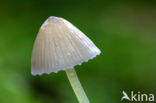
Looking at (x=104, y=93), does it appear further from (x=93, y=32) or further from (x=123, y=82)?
(x=93, y=32)

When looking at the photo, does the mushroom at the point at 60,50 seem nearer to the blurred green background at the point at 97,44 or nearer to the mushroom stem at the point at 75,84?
the mushroom stem at the point at 75,84

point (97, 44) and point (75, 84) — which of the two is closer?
point (75, 84)

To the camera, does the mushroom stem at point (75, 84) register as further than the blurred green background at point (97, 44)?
No

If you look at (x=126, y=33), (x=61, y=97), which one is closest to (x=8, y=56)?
(x=61, y=97)

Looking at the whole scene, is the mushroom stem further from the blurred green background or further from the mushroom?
the blurred green background

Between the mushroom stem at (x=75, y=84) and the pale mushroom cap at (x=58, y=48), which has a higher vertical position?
the pale mushroom cap at (x=58, y=48)

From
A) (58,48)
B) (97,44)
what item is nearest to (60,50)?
(58,48)

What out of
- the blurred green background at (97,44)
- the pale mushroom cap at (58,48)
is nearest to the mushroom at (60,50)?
the pale mushroom cap at (58,48)

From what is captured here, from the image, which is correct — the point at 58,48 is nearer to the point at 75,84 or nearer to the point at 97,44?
the point at 75,84
